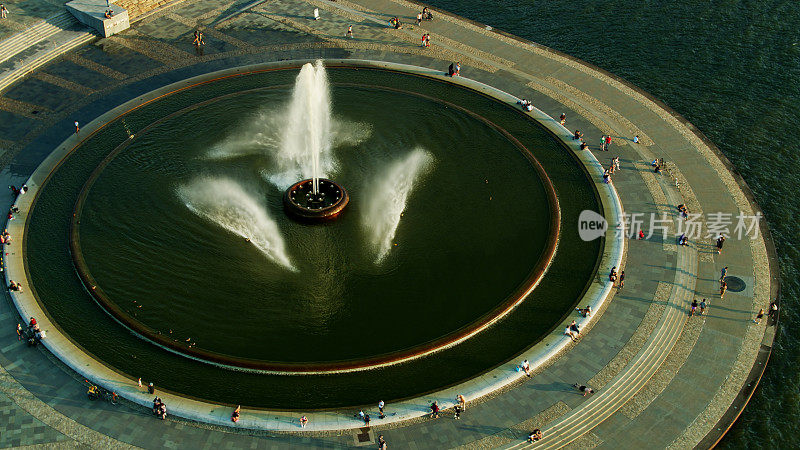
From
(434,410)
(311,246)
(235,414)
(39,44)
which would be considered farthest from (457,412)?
(39,44)

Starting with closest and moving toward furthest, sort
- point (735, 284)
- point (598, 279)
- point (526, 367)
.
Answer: point (526, 367)
point (598, 279)
point (735, 284)

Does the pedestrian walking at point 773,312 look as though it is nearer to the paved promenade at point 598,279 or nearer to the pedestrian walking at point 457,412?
the paved promenade at point 598,279

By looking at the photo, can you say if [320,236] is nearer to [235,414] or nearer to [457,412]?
[235,414]

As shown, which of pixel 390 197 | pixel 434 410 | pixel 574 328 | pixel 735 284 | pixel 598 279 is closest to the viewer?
pixel 434 410

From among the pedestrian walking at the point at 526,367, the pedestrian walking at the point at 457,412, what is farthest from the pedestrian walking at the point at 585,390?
the pedestrian walking at the point at 457,412

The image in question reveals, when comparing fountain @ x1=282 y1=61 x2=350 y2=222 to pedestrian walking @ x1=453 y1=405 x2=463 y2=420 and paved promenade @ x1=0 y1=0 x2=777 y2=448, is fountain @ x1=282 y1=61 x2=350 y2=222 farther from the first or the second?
pedestrian walking @ x1=453 y1=405 x2=463 y2=420

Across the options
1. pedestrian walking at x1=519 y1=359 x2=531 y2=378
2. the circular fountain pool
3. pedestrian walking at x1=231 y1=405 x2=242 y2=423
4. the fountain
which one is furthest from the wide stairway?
pedestrian walking at x1=519 y1=359 x2=531 y2=378

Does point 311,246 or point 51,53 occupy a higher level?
point 51,53
